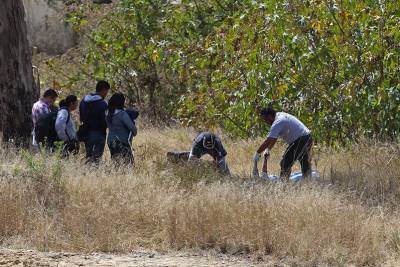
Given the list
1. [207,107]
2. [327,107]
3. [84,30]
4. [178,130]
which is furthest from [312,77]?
[84,30]

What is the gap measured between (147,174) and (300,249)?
10.1 feet

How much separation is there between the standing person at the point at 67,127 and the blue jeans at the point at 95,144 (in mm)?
204

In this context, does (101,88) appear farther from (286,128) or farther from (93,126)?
(286,128)

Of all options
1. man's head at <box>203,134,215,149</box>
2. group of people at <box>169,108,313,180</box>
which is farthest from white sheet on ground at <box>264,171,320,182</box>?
man's head at <box>203,134,215,149</box>

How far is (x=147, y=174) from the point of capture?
37.5ft

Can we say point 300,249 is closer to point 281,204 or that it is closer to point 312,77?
point 281,204

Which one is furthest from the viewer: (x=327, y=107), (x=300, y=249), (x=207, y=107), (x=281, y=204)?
(x=207, y=107)

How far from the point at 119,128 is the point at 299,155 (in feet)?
8.20

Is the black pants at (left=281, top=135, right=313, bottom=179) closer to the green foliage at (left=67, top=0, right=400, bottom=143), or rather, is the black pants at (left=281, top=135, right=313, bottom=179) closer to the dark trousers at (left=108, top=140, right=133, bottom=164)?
the green foliage at (left=67, top=0, right=400, bottom=143)

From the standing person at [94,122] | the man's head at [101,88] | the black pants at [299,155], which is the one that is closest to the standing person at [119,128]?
the standing person at [94,122]

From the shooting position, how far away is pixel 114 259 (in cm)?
897

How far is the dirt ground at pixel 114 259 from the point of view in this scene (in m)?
8.76

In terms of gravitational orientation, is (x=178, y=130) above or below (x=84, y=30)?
below

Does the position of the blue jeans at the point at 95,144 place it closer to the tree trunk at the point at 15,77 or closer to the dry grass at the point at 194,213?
the dry grass at the point at 194,213
